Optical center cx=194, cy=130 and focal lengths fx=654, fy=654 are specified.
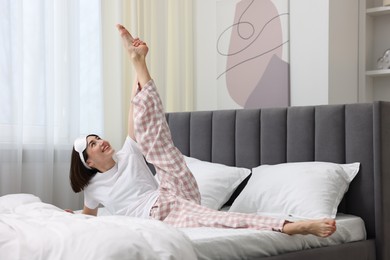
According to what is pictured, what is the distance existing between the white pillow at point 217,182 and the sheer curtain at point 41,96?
917mm

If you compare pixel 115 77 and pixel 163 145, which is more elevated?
pixel 115 77

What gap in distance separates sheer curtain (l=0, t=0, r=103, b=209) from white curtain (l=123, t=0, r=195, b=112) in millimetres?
585

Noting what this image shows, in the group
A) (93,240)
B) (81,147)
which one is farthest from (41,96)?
(93,240)

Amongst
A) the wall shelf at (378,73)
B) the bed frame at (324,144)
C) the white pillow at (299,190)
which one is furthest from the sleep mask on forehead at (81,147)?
the wall shelf at (378,73)

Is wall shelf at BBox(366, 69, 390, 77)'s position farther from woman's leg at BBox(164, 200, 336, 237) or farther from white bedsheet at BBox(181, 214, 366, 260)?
woman's leg at BBox(164, 200, 336, 237)

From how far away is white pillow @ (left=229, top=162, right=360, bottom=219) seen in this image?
2.96 metres

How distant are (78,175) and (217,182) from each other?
750mm

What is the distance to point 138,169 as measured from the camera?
303 centimetres

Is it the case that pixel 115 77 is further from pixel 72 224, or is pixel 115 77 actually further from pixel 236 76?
pixel 72 224

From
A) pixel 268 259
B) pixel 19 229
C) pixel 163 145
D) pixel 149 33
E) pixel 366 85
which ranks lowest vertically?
pixel 268 259

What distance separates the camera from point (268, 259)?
241 centimetres

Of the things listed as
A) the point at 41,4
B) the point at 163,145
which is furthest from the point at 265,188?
the point at 41,4

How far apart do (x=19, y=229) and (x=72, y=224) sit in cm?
17

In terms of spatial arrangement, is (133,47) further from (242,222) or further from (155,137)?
(242,222)
